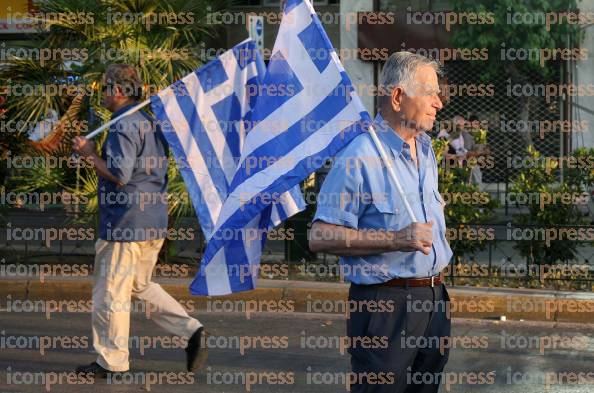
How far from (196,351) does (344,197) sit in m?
3.47

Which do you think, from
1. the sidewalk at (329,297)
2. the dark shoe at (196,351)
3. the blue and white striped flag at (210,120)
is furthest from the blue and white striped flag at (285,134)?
the sidewalk at (329,297)

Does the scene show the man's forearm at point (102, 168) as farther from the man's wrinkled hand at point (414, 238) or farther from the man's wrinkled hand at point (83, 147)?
the man's wrinkled hand at point (414, 238)

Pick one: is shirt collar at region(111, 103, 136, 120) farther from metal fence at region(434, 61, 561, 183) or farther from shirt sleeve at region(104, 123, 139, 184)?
metal fence at region(434, 61, 561, 183)

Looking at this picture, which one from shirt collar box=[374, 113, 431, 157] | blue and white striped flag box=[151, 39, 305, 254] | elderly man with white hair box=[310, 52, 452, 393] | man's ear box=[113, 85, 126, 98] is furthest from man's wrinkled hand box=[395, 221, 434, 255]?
blue and white striped flag box=[151, 39, 305, 254]

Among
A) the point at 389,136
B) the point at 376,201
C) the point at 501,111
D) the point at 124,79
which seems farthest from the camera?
the point at 501,111

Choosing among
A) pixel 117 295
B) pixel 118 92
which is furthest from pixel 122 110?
pixel 117 295

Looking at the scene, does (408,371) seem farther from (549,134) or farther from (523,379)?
(549,134)

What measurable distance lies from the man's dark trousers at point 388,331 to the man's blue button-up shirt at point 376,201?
72 mm

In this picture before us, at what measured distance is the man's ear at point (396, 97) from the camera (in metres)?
4.39

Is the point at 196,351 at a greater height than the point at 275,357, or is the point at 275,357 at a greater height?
the point at 196,351

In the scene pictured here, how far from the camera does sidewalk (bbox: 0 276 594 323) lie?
32.3ft

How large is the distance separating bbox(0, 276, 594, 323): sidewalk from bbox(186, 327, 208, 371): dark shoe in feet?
9.26

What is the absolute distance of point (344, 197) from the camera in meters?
4.30

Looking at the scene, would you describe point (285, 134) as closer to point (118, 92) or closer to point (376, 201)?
point (376, 201)
